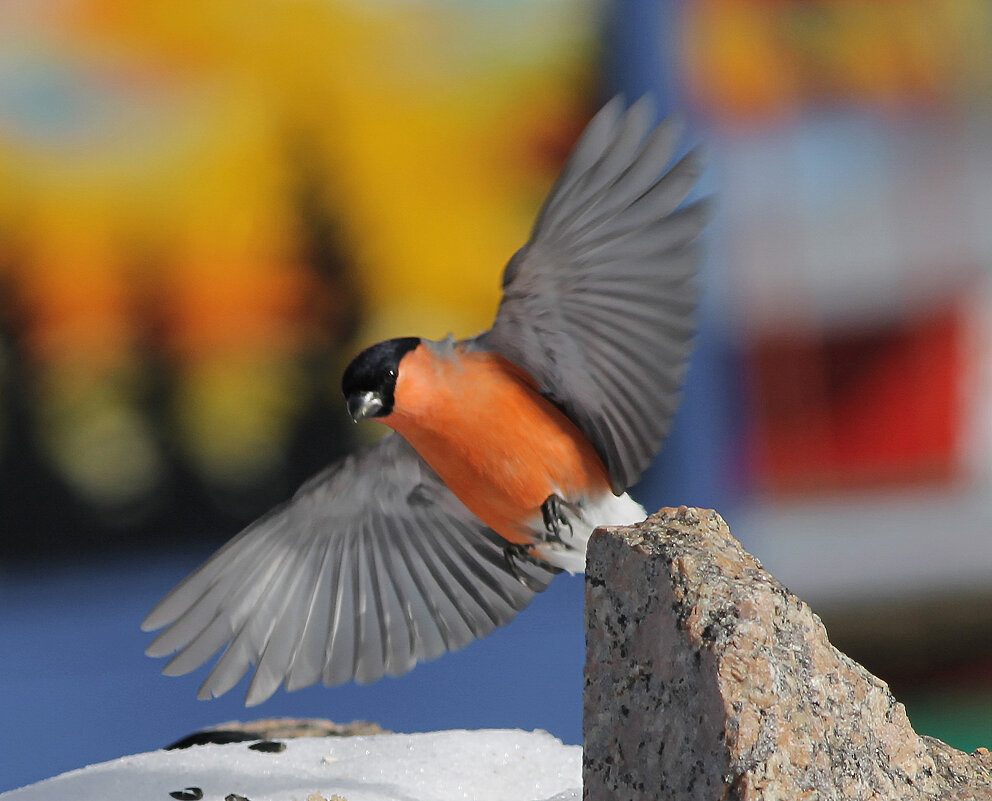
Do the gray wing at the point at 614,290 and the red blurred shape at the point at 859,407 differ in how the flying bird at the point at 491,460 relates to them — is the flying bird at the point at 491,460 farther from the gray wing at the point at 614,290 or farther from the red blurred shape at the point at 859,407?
the red blurred shape at the point at 859,407

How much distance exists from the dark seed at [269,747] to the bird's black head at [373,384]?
777 millimetres

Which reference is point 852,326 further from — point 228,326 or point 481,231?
point 228,326

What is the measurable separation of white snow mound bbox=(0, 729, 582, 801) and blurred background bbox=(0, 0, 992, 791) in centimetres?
67

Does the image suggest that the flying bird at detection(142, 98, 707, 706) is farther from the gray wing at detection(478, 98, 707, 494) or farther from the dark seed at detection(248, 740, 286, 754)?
the dark seed at detection(248, 740, 286, 754)

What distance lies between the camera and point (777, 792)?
0.89 metres

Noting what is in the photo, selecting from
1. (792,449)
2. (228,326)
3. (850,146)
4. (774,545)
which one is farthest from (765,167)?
(228,326)

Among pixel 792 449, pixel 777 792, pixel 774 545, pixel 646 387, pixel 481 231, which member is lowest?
pixel 774 545

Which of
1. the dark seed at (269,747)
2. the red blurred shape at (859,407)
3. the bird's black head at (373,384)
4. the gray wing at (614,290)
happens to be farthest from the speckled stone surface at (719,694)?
the red blurred shape at (859,407)

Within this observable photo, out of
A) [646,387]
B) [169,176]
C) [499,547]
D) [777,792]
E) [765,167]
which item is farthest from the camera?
[765,167]

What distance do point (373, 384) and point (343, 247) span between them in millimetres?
1160

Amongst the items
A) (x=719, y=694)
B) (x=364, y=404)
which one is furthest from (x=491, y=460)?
(x=719, y=694)

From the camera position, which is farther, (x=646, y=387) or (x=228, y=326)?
(x=228, y=326)

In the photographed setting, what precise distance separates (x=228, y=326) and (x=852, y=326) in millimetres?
1563

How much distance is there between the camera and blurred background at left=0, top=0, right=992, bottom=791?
248cm
